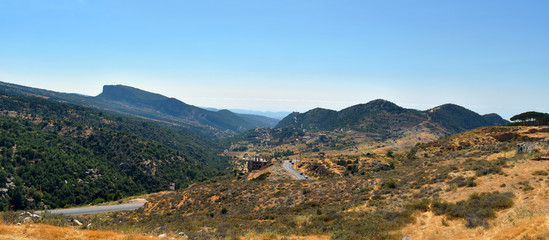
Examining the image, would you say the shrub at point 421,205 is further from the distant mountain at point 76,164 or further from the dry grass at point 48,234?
the distant mountain at point 76,164

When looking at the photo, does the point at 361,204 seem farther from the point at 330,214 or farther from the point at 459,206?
the point at 459,206

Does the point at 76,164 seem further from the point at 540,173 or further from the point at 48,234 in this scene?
the point at 540,173

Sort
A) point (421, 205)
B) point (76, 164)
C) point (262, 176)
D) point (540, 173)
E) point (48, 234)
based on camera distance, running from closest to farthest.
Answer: point (48, 234) → point (421, 205) → point (540, 173) → point (262, 176) → point (76, 164)

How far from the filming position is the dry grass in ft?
41.1

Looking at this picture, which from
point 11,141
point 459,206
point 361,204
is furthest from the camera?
point 11,141

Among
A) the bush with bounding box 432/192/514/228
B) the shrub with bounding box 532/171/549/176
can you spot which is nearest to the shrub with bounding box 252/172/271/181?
the bush with bounding box 432/192/514/228

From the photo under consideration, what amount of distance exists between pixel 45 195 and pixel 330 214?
374 feet

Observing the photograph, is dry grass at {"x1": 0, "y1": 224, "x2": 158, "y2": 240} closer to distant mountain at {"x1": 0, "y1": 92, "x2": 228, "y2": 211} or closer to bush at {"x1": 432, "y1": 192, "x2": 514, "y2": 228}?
bush at {"x1": 432, "y1": 192, "x2": 514, "y2": 228}

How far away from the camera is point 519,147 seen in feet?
117

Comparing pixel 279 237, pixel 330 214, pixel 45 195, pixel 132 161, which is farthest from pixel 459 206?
pixel 132 161

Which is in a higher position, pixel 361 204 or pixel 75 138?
pixel 361 204

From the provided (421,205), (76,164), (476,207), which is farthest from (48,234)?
(76,164)

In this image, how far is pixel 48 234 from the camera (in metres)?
12.8

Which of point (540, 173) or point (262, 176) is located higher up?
point (540, 173)
